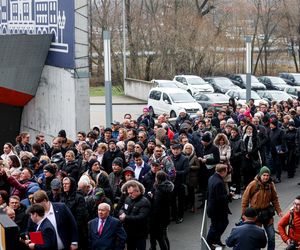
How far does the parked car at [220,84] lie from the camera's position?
44531 mm

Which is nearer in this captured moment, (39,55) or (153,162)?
(153,162)

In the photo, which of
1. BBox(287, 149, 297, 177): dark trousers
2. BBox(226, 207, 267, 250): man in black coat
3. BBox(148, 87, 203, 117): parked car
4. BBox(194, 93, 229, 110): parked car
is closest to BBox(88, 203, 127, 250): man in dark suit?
BBox(226, 207, 267, 250): man in black coat

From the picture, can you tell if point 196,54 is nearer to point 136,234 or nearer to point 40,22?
point 40,22

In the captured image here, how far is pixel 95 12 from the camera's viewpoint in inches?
2212

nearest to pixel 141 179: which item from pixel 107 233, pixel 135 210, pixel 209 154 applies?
pixel 135 210

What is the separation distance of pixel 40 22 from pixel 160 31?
29918 millimetres

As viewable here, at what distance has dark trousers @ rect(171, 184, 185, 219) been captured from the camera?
46.9 feet

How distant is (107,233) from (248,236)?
1932 millimetres

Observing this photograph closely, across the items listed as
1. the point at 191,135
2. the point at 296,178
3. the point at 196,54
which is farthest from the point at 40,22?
the point at 196,54

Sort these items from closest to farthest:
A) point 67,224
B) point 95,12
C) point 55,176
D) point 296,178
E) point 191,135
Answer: point 67,224 < point 55,176 < point 191,135 < point 296,178 < point 95,12

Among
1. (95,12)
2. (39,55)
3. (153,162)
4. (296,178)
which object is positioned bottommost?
(296,178)

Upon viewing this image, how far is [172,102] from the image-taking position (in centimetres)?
3438

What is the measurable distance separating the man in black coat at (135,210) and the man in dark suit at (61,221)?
3.86 ft

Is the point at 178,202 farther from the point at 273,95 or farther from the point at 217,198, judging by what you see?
the point at 273,95
